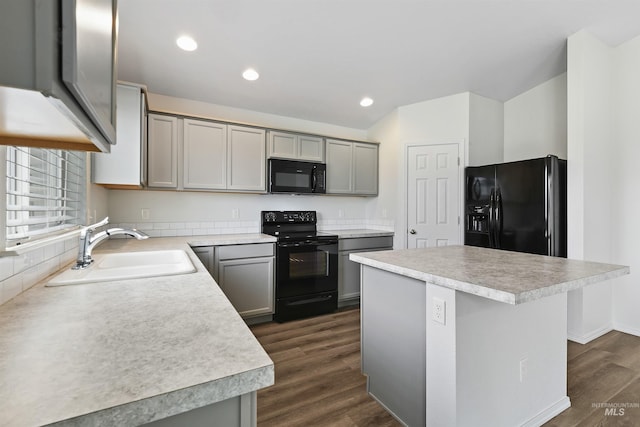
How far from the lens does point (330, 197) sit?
4223 millimetres

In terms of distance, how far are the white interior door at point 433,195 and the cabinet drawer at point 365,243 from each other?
284 mm

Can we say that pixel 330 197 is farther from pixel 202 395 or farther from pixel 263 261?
pixel 202 395

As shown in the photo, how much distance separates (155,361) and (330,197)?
368 centimetres

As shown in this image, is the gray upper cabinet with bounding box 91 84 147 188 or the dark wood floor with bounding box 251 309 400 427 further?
the gray upper cabinet with bounding box 91 84 147 188

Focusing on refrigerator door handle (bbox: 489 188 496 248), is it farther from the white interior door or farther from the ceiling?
the ceiling

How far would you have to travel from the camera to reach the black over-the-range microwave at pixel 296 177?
11.2 feet

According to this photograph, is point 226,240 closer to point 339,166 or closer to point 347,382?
point 347,382

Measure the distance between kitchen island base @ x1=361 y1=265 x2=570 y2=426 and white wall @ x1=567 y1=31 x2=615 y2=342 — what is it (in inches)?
53.7

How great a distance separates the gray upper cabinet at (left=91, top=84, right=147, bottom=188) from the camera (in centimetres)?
231

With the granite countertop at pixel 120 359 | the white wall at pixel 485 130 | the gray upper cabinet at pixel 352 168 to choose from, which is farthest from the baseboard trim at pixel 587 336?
the granite countertop at pixel 120 359

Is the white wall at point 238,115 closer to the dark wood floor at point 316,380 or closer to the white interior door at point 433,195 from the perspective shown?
the white interior door at point 433,195

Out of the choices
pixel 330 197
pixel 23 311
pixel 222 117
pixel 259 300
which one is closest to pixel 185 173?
pixel 222 117

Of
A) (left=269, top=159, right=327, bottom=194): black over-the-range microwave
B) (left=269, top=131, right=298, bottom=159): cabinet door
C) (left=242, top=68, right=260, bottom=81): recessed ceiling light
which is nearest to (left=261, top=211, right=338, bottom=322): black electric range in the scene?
(left=269, top=159, right=327, bottom=194): black over-the-range microwave

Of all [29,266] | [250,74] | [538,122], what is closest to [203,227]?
[250,74]
